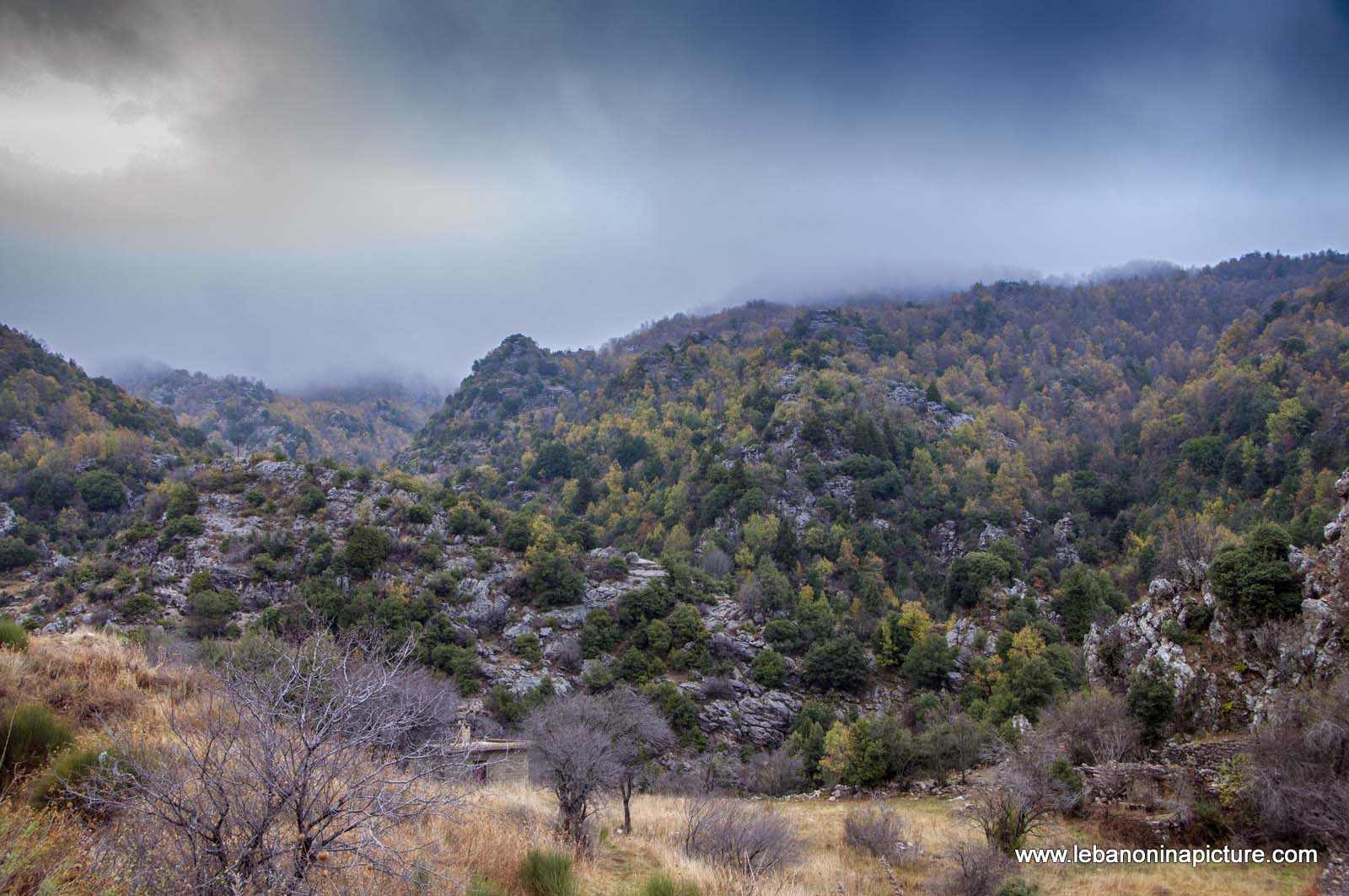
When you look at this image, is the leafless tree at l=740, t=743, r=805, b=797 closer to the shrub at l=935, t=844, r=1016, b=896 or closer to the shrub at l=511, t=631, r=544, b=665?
the shrub at l=511, t=631, r=544, b=665

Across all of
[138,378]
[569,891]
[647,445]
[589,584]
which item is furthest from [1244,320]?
[138,378]

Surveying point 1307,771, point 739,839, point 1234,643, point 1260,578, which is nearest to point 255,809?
point 739,839

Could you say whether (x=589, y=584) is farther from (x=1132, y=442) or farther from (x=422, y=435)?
(x=422, y=435)

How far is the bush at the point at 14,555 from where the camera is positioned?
4519 centimetres

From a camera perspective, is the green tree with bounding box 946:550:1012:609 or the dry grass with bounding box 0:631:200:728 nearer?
the dry grass with bounding box 0:631:200:728

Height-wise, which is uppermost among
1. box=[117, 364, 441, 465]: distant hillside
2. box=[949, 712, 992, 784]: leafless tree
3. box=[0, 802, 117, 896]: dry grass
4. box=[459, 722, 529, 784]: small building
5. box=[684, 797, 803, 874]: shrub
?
box=[117, 364, 441, 465]: distant hillside

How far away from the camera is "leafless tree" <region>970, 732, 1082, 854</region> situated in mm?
15273

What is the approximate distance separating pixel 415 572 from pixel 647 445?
49832mm

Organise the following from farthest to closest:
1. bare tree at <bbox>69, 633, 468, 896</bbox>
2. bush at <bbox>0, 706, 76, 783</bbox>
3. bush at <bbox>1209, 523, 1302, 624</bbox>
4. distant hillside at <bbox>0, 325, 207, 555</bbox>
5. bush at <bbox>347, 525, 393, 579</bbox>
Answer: distant hillside at <bbox>0, 325, 207, 555</bbox> → bush at <bbox>347, 525, 393, 579</bbox> → bush at <bbox>1209, 523, 1302, 624</bbox> → bush at <bbox>0, 706, 76, 783</bbox> → bare tree at <bbox>69, 633, 468, 896</bbox>

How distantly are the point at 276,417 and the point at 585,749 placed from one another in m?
147

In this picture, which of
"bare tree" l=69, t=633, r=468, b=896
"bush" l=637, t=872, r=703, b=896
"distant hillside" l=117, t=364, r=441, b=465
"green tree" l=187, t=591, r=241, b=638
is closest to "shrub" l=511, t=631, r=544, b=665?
"green tree" l=187, t=591, r=241, b=638

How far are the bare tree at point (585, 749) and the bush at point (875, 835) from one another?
5.93 meters


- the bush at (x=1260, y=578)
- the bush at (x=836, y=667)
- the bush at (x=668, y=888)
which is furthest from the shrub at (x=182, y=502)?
the bush at (x=1260, y=578)

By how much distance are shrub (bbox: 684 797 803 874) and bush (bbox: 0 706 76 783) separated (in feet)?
30.6
